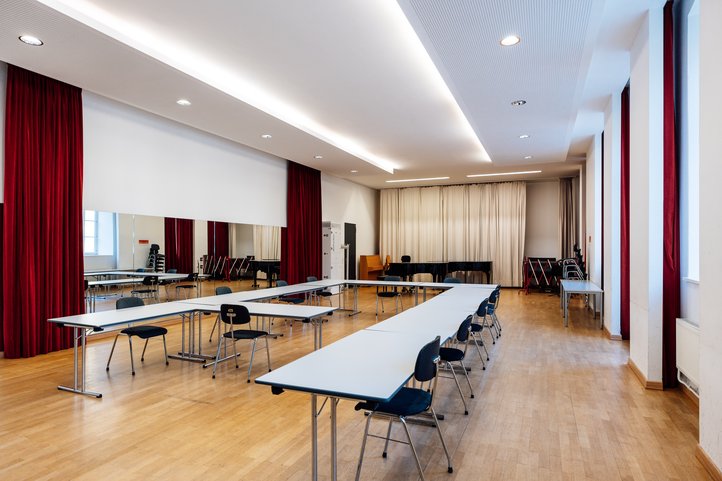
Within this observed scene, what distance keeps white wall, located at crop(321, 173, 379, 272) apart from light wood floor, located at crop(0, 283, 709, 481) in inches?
295

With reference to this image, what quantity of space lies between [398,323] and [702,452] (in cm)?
220

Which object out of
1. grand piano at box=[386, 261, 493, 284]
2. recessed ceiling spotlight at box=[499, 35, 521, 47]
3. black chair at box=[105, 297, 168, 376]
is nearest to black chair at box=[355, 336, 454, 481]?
recessed ceiling spotlight at box=[499, 35, 521, 47]

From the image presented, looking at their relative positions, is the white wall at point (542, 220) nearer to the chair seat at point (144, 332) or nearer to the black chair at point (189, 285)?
the black chair at point (189, 285)

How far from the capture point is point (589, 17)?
351cm

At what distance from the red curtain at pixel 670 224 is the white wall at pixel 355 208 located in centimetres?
862

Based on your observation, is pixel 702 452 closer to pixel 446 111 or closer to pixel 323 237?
pixel 446 111

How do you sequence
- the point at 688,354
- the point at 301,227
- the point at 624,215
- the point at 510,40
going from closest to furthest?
1. the point at 688,354
2. the point at 510,40
3. the point at 624,215
4. the point at 301,227

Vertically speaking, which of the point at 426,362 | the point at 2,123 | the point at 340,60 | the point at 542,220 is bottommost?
the point at 426,362

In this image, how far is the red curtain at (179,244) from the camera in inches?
287

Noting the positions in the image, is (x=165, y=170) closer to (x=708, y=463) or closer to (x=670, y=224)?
(x=670, y=224)

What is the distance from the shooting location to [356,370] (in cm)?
243

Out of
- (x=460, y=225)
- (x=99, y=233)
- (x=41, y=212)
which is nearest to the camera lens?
(x=41, y=212)

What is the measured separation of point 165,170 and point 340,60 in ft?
12.1

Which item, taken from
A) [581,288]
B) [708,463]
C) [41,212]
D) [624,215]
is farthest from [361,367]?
[581,288]
